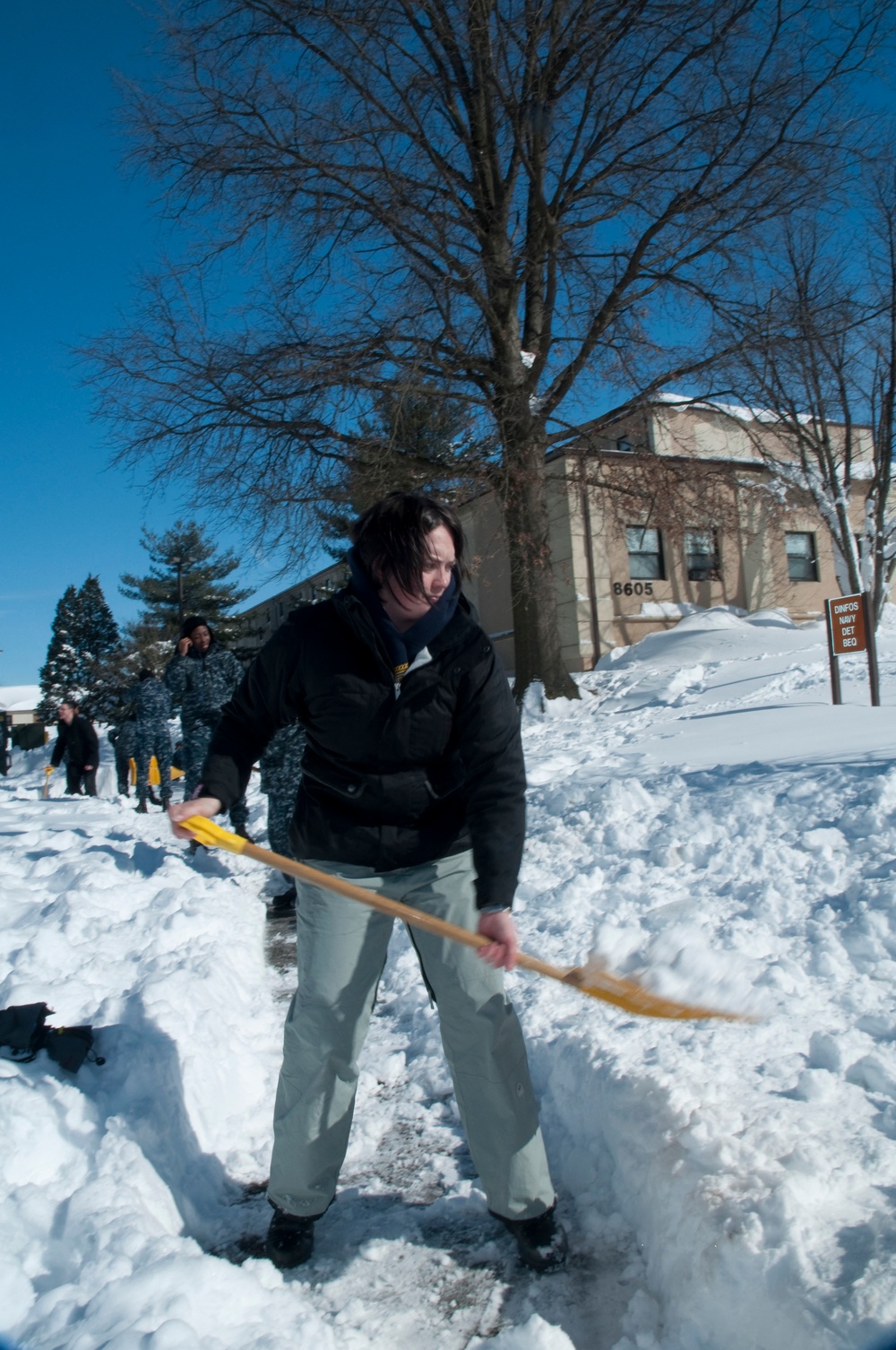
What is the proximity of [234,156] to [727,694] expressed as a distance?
9.16 m

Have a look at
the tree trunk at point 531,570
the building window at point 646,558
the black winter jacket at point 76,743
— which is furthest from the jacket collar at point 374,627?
the building window at point 646,558

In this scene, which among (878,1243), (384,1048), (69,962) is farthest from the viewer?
(69,962)

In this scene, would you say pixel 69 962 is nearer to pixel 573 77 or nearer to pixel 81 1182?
pixel 81 1182

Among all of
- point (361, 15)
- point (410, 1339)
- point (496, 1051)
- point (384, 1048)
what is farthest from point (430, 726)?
point (361, 15)

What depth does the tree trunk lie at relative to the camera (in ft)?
39.9

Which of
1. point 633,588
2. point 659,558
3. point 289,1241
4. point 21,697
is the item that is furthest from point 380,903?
point 21,697

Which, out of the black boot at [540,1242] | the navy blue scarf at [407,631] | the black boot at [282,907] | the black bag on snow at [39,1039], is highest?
the navy blue scarf at [407,631]

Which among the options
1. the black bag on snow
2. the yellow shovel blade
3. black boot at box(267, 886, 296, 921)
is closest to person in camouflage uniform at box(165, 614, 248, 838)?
black boot at box(267, 886, 296, 921)

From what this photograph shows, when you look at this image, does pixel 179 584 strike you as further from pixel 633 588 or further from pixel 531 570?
pixel 531 570

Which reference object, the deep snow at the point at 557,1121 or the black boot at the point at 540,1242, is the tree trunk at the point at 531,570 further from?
the black boot at the point at 540,1242

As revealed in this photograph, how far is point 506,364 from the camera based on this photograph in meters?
12.6

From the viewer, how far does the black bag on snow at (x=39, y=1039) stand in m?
2.81

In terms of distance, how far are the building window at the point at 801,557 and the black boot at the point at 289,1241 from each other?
24.1m

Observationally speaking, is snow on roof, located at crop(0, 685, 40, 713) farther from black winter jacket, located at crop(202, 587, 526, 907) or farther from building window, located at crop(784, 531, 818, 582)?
black winter jacket, located at crop(202, 587, 526, 907)
